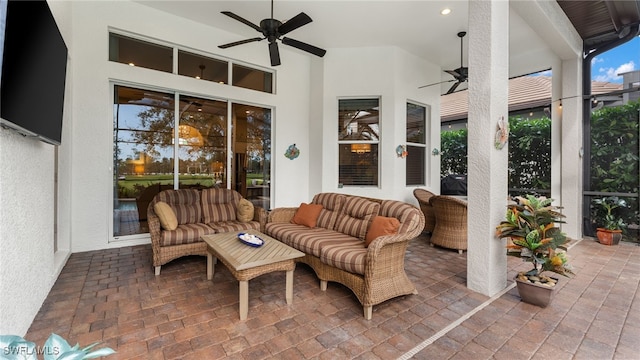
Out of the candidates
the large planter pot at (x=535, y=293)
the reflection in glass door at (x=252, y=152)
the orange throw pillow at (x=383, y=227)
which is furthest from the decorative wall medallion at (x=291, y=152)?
the large planter pot at (x=535, y=293)

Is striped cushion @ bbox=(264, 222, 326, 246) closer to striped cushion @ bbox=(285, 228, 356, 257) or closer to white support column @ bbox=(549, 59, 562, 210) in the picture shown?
striped cushion @ bbox=(285, 228, 356, 257)

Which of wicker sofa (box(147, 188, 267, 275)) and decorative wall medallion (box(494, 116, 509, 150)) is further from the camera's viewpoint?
wicker sofa (box(147, 188, 267, 275))

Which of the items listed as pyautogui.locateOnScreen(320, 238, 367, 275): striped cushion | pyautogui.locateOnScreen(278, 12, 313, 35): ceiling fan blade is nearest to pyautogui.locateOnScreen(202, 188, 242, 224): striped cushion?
pyautogui.locateOnScreen(320, 238, 367, 275): striped cushion

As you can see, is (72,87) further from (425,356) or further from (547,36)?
(547,36)

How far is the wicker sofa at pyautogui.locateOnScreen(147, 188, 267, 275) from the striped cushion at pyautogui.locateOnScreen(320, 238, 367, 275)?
1.51 m

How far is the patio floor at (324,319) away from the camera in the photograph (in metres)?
1.97

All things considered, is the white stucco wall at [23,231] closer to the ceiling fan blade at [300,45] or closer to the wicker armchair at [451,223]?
the ceiling fan blade at [300,45]

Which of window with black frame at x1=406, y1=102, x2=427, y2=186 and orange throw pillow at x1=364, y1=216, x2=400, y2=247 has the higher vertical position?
window with black frame at x1=406, y1=102, x2=427, y2=186

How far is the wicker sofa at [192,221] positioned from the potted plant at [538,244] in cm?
311

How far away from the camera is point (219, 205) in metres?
4.32

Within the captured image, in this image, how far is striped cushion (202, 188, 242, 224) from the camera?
163 inches

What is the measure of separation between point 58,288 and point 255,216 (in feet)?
7.44

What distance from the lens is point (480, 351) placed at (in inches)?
77.2

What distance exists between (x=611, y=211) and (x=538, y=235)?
3791mm
